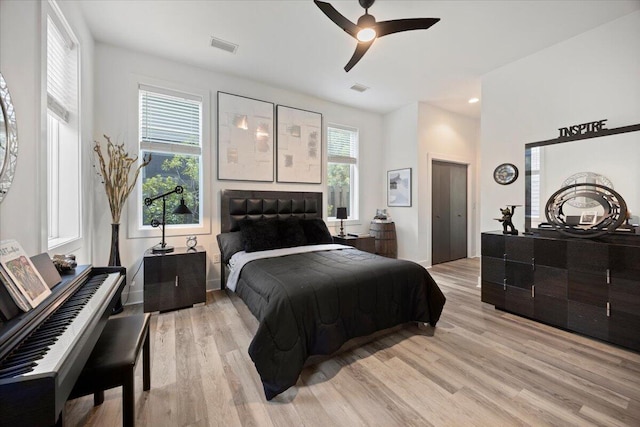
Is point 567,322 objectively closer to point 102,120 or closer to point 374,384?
point 374,384

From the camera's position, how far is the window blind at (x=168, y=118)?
3.29m

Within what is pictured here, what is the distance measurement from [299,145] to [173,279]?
2.66m

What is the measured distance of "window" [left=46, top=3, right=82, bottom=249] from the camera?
2277 millimetres

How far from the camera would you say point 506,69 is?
3.44 meters

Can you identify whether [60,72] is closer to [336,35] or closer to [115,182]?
[115,182]

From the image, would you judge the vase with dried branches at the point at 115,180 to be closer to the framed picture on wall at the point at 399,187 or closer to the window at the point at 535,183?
the framed picture on wall at the point at 399,187

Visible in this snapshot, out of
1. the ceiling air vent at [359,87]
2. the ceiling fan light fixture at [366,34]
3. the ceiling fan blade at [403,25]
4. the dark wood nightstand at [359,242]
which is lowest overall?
the dark wood nightstand at [359,242]

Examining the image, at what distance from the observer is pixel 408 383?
1.77 m

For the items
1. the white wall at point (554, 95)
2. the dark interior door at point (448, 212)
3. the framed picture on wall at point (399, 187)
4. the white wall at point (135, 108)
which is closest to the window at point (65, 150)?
the white wall at point (135, 108)

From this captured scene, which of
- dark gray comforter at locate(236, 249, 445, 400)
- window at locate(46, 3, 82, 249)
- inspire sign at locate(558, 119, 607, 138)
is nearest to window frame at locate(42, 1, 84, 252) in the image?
window at locate(46, 3, 82, 249)

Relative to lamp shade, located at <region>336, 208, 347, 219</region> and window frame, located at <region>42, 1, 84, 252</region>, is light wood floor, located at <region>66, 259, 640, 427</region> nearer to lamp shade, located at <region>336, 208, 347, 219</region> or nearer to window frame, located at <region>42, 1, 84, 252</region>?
window frame, located at <region>42, 1, 84, 252</region>

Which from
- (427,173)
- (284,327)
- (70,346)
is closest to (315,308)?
(284,327)

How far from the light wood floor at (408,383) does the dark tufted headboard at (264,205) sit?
1.53m

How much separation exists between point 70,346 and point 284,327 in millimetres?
1106
